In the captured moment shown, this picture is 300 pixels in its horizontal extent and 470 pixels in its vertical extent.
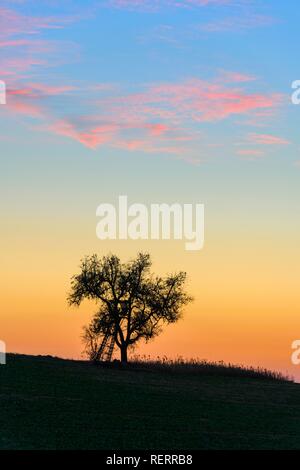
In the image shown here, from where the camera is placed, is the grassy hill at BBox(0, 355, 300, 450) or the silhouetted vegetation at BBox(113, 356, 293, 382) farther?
the silhouetted vegetation at BBox(113, 356, 293, 382)

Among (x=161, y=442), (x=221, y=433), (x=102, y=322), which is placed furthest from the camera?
(x=102, y=322)

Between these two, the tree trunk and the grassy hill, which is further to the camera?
the tree trunk

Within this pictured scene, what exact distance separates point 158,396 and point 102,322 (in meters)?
25.5

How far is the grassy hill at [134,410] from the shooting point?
3080 centimetres

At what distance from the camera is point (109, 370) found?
197 feet

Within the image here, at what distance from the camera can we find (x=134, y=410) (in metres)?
38.6

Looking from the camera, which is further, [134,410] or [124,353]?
[124,353]

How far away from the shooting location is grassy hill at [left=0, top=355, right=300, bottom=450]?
30.8 m

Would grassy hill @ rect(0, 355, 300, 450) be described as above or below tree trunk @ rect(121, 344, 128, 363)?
below

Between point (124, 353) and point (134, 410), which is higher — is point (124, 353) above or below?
above

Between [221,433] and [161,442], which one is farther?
[221,433]
